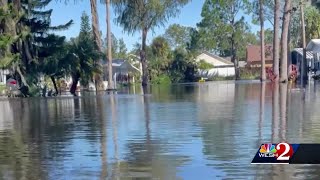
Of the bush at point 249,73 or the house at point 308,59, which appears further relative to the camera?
the bush at point 249,73

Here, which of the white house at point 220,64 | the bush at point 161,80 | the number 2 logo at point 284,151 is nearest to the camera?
the number 2 logo at point 284,151

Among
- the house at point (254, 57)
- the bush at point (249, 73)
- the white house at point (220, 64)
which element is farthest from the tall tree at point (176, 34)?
the bush at point (249, 73)

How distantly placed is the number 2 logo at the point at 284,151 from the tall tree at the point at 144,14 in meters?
48.6

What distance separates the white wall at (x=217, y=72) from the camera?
3679 inches

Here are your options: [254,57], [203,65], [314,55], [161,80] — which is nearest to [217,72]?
[203,65]

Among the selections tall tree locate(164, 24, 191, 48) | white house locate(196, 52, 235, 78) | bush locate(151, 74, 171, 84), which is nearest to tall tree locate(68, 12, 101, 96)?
bush locate(151, 74, 171, 84)

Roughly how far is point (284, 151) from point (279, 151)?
0.06 metres

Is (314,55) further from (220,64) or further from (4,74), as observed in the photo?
(220,64)

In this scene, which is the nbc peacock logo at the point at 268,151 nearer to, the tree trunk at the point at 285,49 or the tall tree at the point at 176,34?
the tree trunk at the point at 285,49

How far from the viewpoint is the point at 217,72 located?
10238cm

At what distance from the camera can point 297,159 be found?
6.86 m

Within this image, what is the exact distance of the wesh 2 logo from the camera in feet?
20.8

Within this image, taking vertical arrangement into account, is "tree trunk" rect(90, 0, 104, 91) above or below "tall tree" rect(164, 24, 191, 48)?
below

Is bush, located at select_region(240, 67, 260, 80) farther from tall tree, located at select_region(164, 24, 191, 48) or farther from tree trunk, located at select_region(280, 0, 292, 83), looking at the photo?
tree trunk, located at select_region(280, 0, 292, 83)
